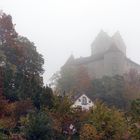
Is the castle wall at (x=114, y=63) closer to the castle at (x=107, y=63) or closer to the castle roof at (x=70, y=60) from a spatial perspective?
the castle at (x=107, y=63)

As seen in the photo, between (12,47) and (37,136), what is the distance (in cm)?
2668

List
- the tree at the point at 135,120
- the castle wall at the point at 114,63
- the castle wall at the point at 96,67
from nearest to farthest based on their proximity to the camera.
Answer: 1. the tree at the point at 135,120
2. the castle wall at the point at 114,63
3. the castle wall at the point at 96,67

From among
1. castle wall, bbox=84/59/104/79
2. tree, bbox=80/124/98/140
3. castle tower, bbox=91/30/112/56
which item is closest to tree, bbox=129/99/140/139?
tree, bbox=80/124/98/140

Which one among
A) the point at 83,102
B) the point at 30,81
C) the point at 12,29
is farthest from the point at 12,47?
the point at 83,102

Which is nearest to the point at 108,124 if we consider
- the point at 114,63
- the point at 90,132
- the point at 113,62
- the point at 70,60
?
the point at 90,132

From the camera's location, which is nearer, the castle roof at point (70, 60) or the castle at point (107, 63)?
the castle at point (107, 63)

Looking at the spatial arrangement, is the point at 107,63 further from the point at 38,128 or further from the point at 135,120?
the point at 38,128

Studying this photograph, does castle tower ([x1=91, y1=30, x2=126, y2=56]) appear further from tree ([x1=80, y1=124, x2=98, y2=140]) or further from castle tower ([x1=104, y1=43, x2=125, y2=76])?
tree ([x1=80, y1=124, x2=98, y2=140])

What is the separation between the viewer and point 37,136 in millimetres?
47938

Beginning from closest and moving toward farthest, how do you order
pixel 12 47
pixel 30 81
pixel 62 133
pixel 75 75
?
pixel 62 133
pixel 30 81
pixel 12 47
pixel 75 75

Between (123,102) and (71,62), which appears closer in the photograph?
(123,102)

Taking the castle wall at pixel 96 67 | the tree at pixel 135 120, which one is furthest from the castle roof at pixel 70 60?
the tree at pixel 135 120

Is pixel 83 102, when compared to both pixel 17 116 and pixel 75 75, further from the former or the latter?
pixel 17 116

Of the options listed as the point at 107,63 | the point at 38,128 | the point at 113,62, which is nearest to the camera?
the point at 38,128
